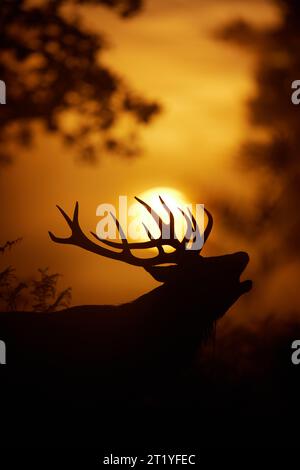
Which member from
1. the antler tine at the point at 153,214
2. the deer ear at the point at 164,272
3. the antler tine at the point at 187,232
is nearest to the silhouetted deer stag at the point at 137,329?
the deer ear at the point at 164,272

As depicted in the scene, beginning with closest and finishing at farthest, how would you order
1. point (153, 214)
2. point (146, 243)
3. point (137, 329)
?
point (137, 329)
point (146, 243)
point (153, 214)

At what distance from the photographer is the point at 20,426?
6328mm

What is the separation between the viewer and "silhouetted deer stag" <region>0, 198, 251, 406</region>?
6527mm

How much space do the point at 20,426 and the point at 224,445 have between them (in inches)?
61.2

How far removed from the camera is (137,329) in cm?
662

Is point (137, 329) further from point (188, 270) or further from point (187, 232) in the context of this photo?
point (187, 232)

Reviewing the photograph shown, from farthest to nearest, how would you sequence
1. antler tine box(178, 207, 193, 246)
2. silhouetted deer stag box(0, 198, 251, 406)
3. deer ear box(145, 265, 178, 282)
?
antler tine box(178, 207, 193, 246), deer ear box(145, 265, 178, 282), silhouetted deer stag box(0, 198, 251, 406)

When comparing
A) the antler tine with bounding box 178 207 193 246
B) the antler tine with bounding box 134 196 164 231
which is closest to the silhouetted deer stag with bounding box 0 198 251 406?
the antler tine with bounding box 178 207 193 246

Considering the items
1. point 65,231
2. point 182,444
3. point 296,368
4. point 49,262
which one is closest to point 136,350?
point 182,444

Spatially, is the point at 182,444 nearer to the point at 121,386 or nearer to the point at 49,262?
the point at 121,386

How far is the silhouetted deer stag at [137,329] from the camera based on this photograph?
21.4ft

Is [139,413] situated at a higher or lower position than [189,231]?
lower

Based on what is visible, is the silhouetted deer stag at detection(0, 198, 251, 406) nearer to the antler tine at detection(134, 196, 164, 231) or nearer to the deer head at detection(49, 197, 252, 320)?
the deer head at detection(49, 197, 252, 320)

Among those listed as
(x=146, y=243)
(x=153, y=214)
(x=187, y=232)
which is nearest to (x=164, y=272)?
(x=146, y=243)
